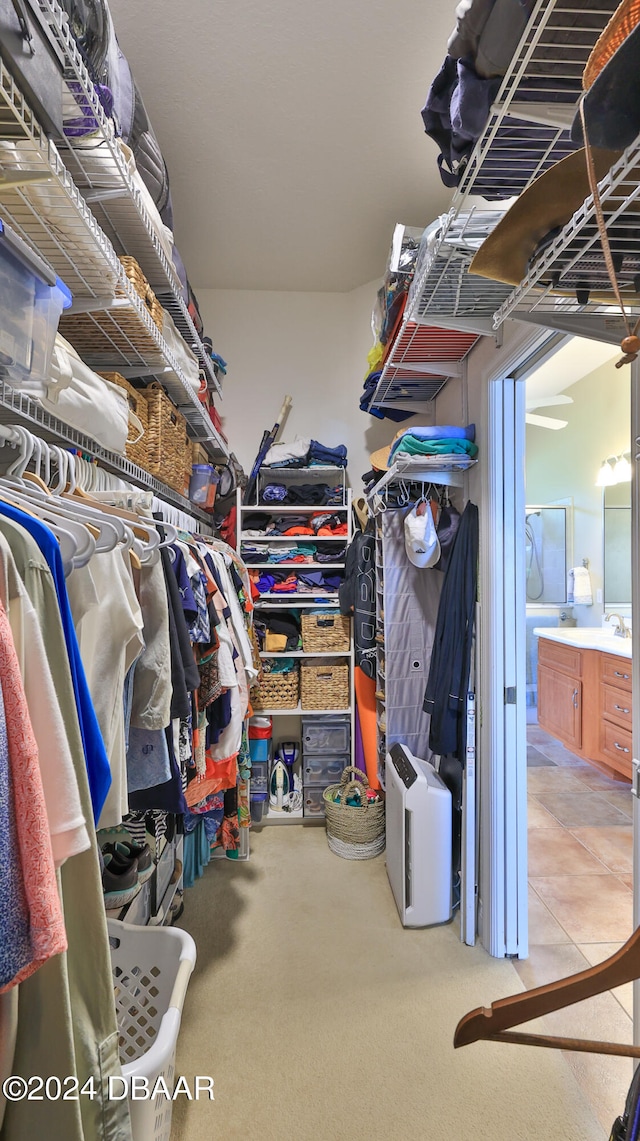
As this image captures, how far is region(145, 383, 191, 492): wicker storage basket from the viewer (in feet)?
5.84

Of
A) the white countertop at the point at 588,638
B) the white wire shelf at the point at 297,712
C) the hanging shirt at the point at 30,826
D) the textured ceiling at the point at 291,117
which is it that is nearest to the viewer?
the hanging shirt at the point at 30,826

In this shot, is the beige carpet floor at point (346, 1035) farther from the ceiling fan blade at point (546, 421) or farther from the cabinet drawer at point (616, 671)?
the ceiling fan blade at point (546, 421)

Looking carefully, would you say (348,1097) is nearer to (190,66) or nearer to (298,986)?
(298,986)

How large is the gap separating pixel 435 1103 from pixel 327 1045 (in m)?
0.34

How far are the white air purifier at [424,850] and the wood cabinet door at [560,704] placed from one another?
6.47 feet

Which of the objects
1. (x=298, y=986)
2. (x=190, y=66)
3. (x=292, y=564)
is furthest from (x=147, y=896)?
(x=190, y=66)

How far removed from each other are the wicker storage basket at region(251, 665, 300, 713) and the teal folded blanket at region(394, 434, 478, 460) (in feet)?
5.01

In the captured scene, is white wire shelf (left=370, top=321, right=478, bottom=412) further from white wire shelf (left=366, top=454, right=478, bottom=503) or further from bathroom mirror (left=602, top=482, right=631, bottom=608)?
bathroom mirror (left=602, top=482, right=631, bottom=608)

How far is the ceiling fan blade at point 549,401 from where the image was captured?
4149mm

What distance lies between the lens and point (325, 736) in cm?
300

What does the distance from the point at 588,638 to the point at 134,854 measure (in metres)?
3.35

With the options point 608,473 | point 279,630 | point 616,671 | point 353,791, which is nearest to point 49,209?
point 279,630

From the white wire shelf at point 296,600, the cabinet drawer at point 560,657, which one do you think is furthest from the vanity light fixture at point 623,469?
the white wire shelf at point 296,600

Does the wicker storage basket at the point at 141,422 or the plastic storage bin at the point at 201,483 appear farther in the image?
the plastic storage bin at the point at 201,483
